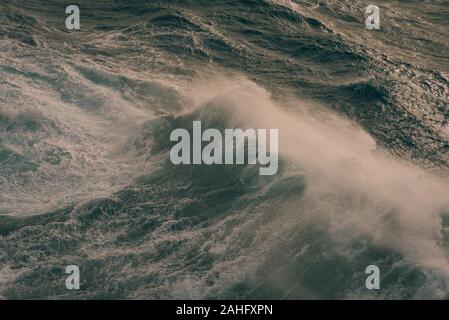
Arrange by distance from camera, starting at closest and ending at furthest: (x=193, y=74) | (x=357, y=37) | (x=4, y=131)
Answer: (x=4, y=131) → (x=193, y=74) → (x=357, y=37)

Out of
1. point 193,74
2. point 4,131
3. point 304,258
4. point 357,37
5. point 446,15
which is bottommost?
point 304,258

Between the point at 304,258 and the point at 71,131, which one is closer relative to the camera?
the point at 304,258

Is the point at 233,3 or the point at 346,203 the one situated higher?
the point at 233,3

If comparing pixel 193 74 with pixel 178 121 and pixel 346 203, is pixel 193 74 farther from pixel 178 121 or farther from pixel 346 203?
pixel 346 203

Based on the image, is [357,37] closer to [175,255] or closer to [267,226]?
[267,226]

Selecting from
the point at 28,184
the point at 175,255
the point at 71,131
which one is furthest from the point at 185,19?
the point at 175,255

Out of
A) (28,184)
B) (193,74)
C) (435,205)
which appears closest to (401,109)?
(435,205)

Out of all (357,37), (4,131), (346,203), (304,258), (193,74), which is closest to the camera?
(304,258)
